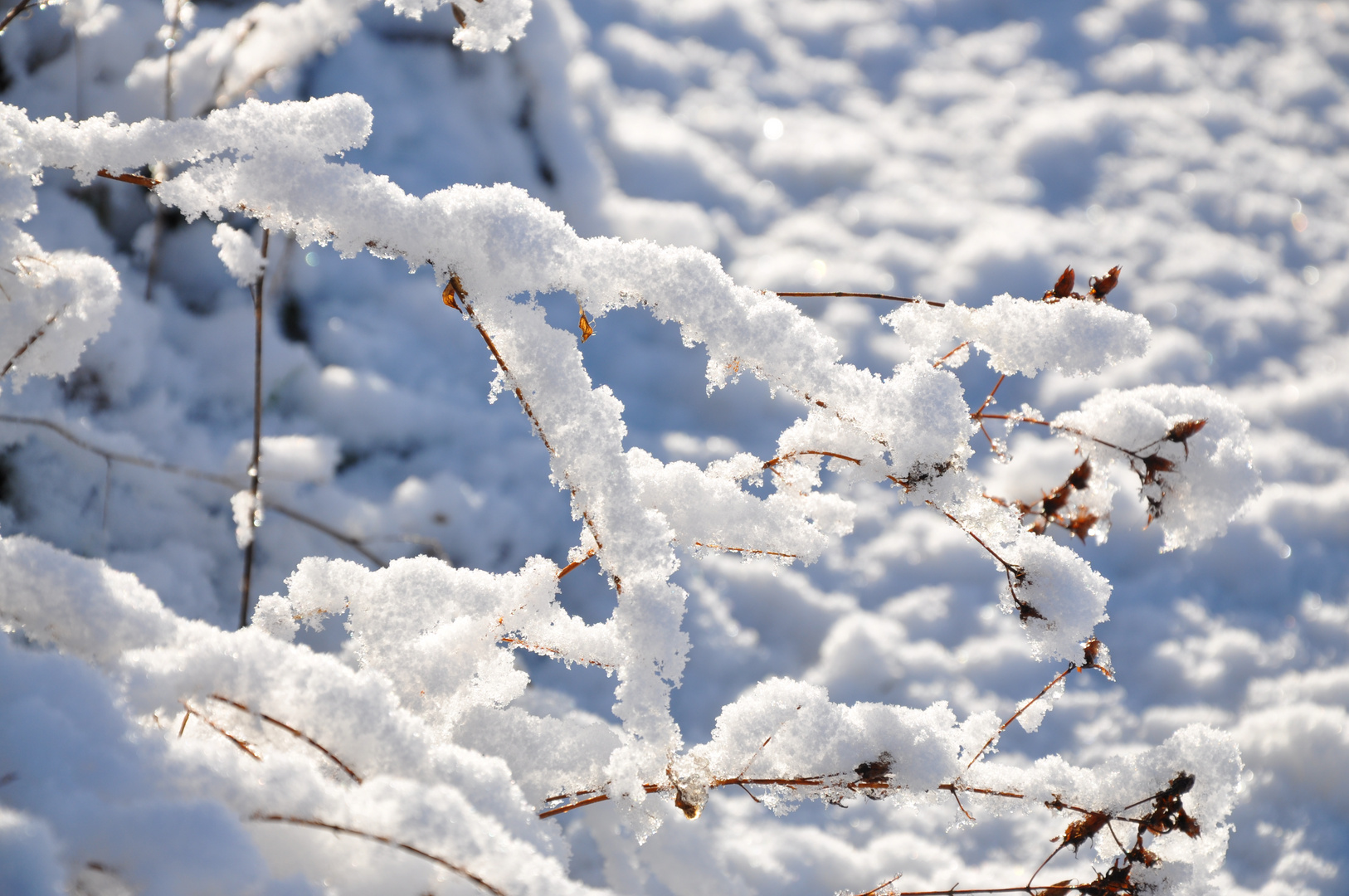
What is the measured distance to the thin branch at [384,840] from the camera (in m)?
0.45

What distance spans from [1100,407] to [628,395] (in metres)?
1.24

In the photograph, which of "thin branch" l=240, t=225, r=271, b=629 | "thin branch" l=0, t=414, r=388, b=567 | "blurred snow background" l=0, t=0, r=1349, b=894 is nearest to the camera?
"thin branch" l=240, t=225, r=271, b=629

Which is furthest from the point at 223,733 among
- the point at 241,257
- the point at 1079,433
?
the point at 1079,433

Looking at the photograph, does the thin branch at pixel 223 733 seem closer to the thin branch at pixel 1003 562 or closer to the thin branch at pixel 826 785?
the thin branch at pixel 826 785

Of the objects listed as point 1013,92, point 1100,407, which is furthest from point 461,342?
point 1013,92

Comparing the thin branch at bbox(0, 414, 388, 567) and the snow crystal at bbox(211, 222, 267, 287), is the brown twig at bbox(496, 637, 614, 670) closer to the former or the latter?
the thin branch at bbox(0, 414, 388, 567)

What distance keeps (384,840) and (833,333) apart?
5.94 ft

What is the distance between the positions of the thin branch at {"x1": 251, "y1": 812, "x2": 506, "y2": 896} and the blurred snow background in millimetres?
39

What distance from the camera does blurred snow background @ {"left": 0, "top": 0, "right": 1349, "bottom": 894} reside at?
47.9 inches

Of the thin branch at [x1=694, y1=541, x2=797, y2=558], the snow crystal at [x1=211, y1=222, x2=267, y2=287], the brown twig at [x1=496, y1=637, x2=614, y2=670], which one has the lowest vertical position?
the brown twig at [x1=496, y1=637, x2=614, y2=670]

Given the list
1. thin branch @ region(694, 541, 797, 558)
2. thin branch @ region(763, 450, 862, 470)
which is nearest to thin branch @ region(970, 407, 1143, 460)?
thin branch @ region(763, 450, 862, 470)

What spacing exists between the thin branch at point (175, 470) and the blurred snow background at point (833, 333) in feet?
0.07

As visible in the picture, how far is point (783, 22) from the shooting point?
2836mm

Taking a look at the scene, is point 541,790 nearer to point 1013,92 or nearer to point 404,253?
point 404,253
